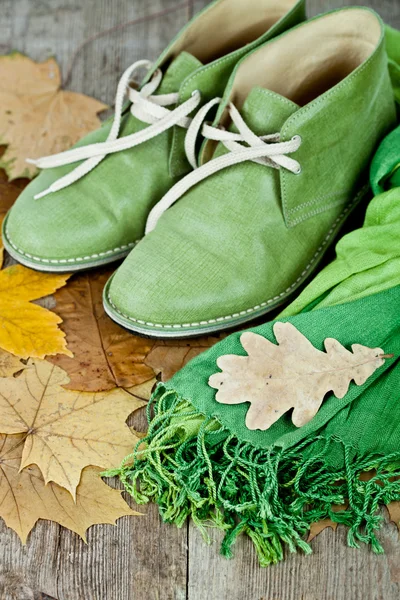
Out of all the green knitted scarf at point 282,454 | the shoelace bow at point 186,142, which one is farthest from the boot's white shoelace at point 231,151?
the green knitted scarf at point 282,454

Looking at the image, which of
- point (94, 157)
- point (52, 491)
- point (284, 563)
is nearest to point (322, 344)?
point (284, 563)

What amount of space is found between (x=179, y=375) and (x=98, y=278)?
13.6 inches

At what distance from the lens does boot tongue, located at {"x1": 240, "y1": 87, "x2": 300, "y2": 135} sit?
119 cm

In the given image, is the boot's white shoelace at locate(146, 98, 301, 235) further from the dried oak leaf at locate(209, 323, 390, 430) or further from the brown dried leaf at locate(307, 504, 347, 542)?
the brown dried leaf at locate(307, 504, 347, 542)

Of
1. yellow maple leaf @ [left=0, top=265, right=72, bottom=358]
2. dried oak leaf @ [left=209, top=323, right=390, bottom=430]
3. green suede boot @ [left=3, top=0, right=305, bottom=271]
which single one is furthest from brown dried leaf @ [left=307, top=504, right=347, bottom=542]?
green suede boot @ [left=3, top=0, right=305, bottom=271]

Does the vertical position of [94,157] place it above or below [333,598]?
above

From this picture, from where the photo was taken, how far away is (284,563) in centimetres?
95

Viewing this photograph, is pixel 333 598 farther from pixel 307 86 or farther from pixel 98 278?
pixel 307 86

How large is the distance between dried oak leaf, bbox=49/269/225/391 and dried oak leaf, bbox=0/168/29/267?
11.0 inches

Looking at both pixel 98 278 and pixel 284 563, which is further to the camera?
pixel 98 278

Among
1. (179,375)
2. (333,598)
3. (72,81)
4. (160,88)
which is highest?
(160,88)

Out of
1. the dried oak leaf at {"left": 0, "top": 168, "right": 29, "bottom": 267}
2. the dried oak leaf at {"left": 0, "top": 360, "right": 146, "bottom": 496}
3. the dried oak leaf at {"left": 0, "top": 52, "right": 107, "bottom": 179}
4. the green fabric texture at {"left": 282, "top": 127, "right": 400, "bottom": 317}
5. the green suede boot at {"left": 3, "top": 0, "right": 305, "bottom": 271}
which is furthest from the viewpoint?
the dried oak leaf at {"left": 0, "top": 52, "right": 107, "bottom": 179}

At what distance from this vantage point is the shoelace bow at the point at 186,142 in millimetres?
1189

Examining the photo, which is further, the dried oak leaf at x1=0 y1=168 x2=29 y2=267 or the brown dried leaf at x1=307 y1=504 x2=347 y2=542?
the dried oak leaf at x1=0 y1=168 x2=29 y2=267
